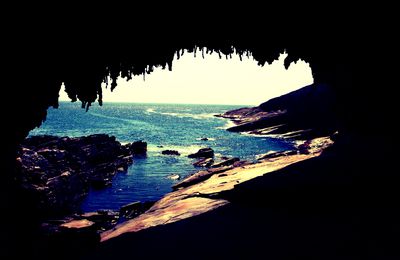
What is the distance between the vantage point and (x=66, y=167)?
27.2 meters

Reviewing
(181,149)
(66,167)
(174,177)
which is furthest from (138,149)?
(66,167)

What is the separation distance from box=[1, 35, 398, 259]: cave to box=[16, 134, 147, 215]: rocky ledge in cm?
251

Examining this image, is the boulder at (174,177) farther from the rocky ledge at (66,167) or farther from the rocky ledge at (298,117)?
the rocky ledge at (298,117)

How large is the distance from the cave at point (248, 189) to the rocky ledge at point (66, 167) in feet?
8.22

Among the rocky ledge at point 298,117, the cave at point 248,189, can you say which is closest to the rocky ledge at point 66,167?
the cave at point 248,189

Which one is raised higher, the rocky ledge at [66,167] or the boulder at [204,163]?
the rocky ledge at [66,167]

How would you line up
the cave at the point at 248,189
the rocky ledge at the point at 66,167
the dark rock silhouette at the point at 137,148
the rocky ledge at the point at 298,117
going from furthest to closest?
1. the rocky ledge at the point at 298,117
2. the dark rock silhouette at the point at 137,148
3. the rocky ledge at the point at 66,167
4. the cave at the point at 248,189

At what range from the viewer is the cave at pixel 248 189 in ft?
21.6

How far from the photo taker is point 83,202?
82.1ft

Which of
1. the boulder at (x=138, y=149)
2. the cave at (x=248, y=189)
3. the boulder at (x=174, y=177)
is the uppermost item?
the cave at (x=248, y=189)

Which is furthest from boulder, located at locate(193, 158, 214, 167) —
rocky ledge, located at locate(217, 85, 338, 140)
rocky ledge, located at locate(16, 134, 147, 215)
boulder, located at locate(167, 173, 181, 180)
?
rocky ledge, located at locate(217, 85, 338, 140)

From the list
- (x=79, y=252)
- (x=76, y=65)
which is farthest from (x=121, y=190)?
(x=76, y=65)

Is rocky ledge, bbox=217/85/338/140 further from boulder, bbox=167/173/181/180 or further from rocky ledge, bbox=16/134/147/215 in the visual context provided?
boulder, bbox=167/173/181/180

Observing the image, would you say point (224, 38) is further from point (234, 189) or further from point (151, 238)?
point (151, 238)
